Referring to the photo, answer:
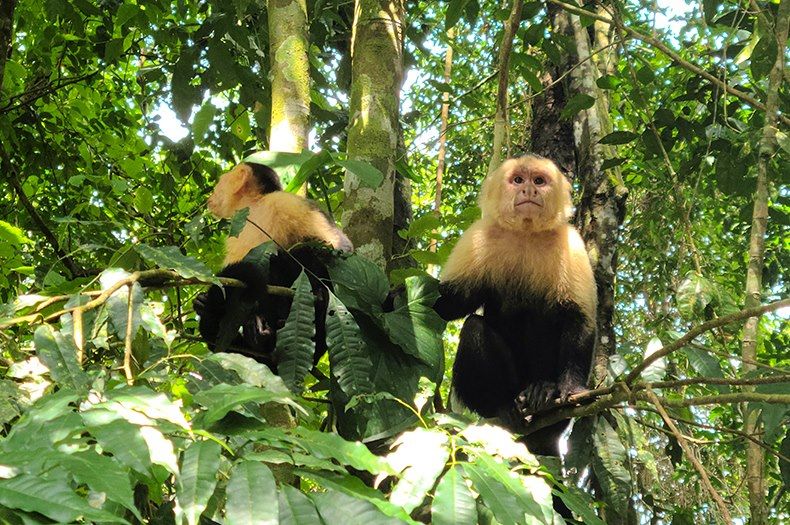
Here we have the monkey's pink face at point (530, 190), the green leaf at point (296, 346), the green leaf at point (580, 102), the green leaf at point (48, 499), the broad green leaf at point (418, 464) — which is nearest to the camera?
the green leaf at point (48, 499)

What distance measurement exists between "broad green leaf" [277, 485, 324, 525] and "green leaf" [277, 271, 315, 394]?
4.20 ft

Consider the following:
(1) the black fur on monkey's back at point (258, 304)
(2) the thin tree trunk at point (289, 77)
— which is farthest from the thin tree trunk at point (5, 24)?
(1) the black fur on monkey's back at point (258, 304)

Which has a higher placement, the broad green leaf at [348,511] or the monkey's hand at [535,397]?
the monkey's hand at [535,397]

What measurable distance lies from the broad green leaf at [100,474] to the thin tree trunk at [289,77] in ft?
7.91

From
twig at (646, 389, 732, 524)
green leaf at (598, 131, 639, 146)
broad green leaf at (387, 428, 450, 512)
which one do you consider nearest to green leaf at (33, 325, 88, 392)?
broad green leaf at (387, 428, 450, 512)

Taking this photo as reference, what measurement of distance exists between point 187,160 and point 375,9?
2.76 m

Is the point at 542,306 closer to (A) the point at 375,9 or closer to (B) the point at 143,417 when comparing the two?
(A) the point at 375,9

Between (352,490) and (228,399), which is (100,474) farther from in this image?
(352,490)

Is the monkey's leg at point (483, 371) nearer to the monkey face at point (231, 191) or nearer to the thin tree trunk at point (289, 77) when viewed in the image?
the thin tree trunk at point (289, 77)

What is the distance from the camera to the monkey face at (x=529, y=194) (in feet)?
13.9

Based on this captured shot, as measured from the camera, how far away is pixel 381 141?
3770mm

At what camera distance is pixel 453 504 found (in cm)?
161

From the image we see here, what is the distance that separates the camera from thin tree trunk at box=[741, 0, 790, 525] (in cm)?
286

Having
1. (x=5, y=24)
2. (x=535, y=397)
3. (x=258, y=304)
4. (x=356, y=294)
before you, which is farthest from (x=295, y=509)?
(x=5, y=24)
